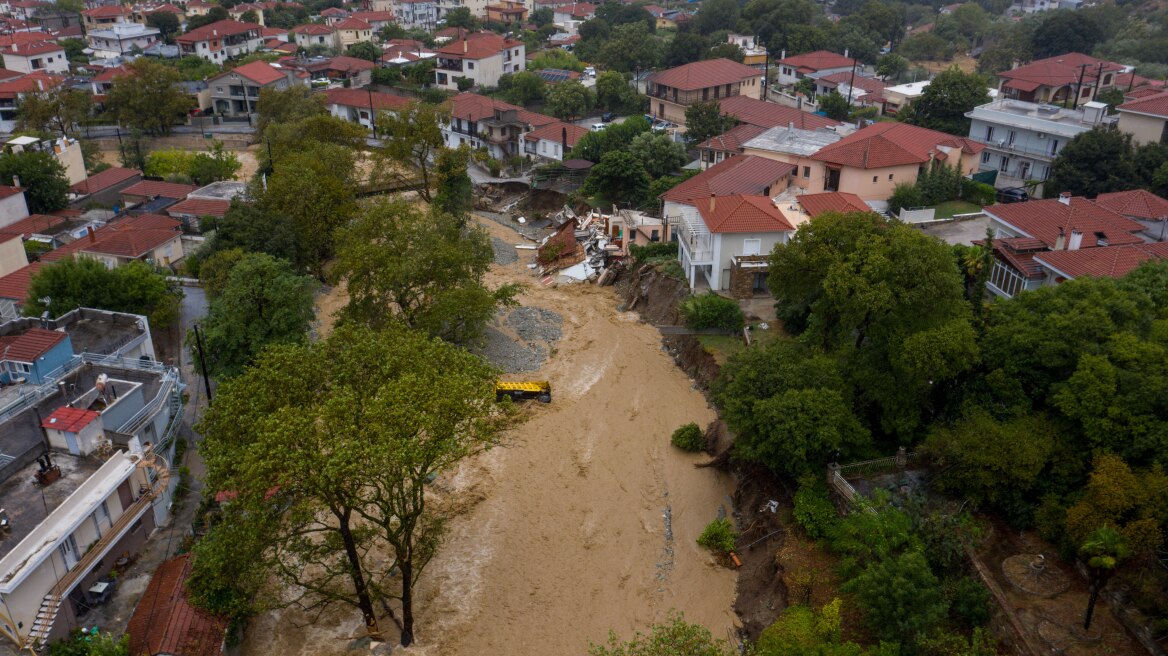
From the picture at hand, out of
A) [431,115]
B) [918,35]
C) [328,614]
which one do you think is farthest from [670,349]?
[918,35]

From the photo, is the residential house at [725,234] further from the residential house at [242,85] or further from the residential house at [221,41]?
the residential house at [221,41]

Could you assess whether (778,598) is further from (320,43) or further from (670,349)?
(320,43)

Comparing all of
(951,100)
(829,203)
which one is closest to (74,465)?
(829,203)

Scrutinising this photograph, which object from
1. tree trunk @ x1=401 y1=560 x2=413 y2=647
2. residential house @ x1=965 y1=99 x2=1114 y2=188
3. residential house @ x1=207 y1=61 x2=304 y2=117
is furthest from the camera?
residential house @ x1=207 y1=61 x2=304 y2=117

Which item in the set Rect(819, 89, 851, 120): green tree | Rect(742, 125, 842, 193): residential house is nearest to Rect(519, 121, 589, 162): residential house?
Rect(742, 125, 842, 193): residential house

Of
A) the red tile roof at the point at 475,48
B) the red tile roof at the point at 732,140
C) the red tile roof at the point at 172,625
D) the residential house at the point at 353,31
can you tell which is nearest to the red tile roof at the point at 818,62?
the red tile roof at the point at 732,140

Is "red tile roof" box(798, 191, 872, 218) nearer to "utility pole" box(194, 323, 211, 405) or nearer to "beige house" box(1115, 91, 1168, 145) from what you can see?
"beige house" box(1115, 91, 1168, 145)

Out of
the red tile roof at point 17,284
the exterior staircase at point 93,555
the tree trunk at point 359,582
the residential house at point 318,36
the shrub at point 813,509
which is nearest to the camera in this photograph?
the exterior staircase at point 93,555
